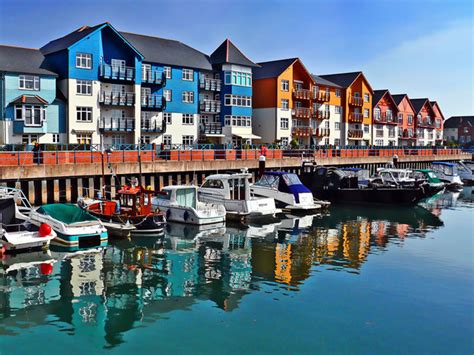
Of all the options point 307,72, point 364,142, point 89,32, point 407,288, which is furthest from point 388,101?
point 407,288

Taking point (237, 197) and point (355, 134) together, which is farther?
point (355, 134)

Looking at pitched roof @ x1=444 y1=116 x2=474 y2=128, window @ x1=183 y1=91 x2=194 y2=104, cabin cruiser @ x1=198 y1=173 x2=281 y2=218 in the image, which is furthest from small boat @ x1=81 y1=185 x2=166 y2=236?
pitched roof @ x1=444 y1=116 x2=474 y2=128

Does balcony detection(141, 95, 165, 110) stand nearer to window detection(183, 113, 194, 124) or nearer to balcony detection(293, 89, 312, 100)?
window detection(183, 113, 194, 124)

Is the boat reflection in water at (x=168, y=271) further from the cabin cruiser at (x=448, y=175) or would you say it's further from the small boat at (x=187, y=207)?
the cabin cruiser at (x=448, y=175)

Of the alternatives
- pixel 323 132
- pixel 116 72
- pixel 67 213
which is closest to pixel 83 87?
pixel 116 72

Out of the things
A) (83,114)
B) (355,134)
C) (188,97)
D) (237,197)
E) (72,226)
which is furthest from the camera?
(355,134)

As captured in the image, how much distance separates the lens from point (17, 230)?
23.2m

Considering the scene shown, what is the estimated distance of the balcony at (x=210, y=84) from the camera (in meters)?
59.2

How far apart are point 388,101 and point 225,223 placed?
6804 centimetres

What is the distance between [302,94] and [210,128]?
15400 mm

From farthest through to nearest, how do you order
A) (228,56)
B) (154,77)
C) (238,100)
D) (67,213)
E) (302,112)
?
(302,112)
(238,100)
(228,56)
(154,77)
(67,213)

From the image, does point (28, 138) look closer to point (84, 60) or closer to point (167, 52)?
point (84, 60)

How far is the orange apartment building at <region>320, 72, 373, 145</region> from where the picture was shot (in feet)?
258

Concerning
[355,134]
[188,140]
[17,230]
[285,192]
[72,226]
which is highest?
[355,134]
